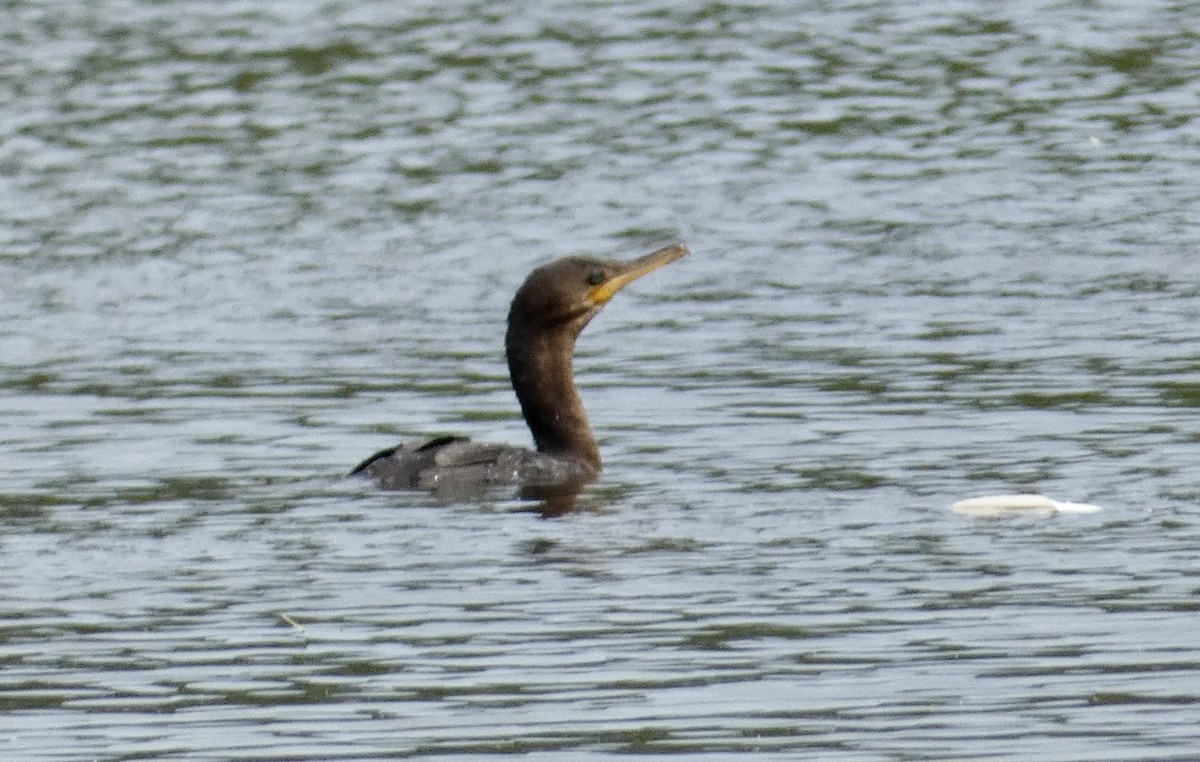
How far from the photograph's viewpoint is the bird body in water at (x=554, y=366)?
1318cm

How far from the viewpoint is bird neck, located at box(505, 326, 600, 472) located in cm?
1357

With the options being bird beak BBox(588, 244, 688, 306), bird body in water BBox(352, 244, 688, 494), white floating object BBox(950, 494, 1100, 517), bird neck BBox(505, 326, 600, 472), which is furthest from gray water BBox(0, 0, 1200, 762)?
bird beak BBox(588, 244, 688, 306)

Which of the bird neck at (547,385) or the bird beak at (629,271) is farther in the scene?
the bird beak at (629,271)

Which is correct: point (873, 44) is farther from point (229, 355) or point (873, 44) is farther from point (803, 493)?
point (803, 493)

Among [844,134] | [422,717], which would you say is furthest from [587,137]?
[422,717]

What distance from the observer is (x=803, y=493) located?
12148 millimetres

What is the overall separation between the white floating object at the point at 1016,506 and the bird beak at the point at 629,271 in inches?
106

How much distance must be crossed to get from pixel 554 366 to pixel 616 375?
1951mm

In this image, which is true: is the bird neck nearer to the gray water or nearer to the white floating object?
the gray water

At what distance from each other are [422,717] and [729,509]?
3479mm

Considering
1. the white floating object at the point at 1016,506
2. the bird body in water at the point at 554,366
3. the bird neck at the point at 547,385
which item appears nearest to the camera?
the white floating object at the point at 1016,506

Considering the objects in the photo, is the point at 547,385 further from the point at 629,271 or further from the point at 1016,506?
the point at 1016,506

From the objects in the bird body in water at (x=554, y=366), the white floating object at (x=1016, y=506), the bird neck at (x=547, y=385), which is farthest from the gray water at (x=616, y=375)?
the bird neck at (x=547, y=385)

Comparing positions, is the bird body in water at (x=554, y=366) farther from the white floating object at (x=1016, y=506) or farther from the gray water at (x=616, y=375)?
the white floating object at (x=1016, y=506)
